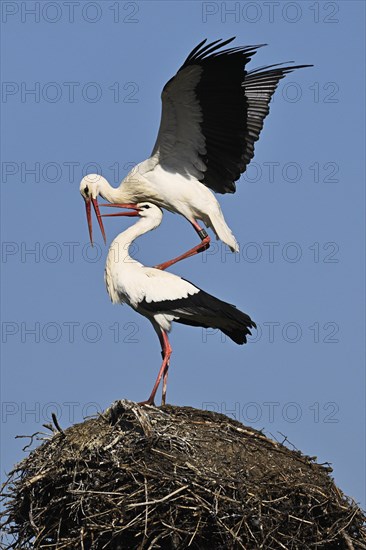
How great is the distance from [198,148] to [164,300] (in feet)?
7.79

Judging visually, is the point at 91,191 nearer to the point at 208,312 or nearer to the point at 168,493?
the point at 208,312

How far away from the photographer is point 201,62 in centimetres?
1414

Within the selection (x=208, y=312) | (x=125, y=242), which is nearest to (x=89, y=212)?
(x=125, y=242)

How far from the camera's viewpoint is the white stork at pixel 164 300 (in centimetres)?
1305

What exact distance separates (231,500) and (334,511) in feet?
3.07

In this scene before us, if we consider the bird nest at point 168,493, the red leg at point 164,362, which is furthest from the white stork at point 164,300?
the bird nest at point 168,493

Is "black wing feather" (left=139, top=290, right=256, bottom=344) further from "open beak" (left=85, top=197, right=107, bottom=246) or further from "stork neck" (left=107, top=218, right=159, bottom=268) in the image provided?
"open beak" (left=85, top=197, right=107, bottom=246)

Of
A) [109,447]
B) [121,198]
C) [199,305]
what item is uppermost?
[121,198]

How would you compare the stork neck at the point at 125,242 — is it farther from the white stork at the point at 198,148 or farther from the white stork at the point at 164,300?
the white stork at the point at 198,148

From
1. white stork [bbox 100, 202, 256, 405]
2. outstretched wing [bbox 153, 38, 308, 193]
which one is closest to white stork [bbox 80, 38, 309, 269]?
outstretched wing [bbox 153, 38, 308, 193]

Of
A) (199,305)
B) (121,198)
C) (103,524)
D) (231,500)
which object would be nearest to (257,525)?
(231,500)

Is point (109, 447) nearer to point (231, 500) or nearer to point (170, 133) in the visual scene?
point (231, 500)

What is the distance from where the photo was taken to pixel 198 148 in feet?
49.0

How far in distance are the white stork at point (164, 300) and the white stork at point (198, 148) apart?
966mm
